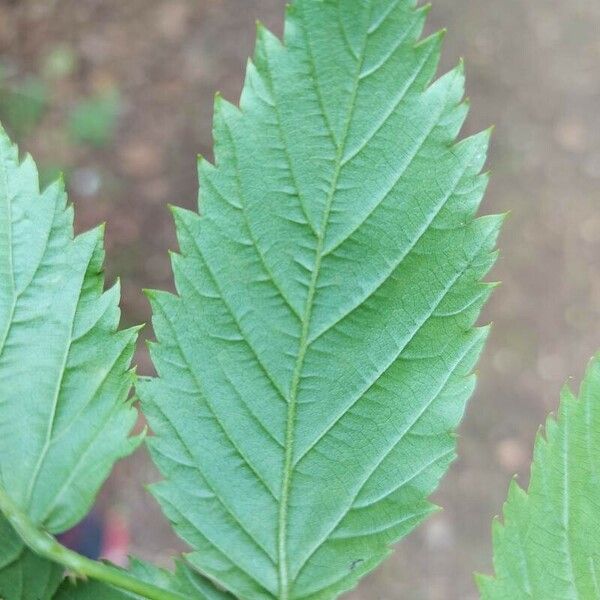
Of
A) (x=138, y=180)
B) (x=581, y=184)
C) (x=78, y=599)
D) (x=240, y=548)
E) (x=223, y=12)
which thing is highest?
(x=223, y=12)

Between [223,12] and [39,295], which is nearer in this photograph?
[39,295]

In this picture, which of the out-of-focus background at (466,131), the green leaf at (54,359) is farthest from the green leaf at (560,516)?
the out-of-focus background at (466,131)

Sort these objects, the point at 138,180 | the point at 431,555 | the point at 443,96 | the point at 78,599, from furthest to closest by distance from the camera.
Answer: the point at 138,180
the point at 431,555
the point at 78,599
the point at 443,96

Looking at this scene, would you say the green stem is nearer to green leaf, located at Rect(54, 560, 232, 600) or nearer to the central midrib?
green leaf, located at Rect(54, 560, 232, 600)

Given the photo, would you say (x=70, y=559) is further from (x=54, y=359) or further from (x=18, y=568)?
(x=54, y=359)

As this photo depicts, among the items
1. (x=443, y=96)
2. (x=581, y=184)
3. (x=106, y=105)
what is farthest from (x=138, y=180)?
(x=443, y=96)

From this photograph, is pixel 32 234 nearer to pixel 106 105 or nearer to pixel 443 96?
pixel 443 96

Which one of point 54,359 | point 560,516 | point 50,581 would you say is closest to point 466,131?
point 560,516
